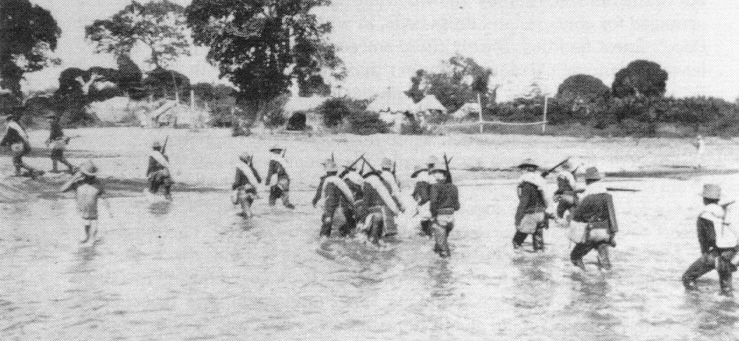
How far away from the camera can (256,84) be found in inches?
1925

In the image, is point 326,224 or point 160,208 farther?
point 160,208

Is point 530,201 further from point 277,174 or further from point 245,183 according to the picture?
point 277,174

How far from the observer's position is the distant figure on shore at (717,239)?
9.04 meters

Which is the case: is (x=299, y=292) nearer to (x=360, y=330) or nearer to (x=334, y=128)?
(x=360, y=330)

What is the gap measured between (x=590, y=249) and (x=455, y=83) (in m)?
66.5

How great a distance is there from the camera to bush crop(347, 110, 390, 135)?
4459 centimetres

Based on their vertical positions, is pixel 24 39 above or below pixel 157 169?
above

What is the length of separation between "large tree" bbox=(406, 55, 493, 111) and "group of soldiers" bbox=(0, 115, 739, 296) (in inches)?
2104

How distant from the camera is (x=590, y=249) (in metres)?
10.9

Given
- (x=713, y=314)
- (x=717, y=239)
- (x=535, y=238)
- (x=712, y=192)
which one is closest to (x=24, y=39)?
(x=535, y=238)

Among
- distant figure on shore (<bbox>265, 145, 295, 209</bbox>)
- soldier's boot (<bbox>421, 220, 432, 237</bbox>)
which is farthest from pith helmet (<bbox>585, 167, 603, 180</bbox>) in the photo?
distant figure on shore (<bbox>265, 145, 295, 209</bbox>)

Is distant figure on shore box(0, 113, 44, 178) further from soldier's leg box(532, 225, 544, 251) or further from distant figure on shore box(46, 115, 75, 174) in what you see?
soldier's leg box(532, 225, 544, 251)

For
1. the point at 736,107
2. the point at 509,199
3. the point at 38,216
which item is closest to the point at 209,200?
the point at 38,216

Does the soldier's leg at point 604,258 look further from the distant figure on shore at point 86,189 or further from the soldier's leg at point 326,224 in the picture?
the distant figure on shore at point 86,189
